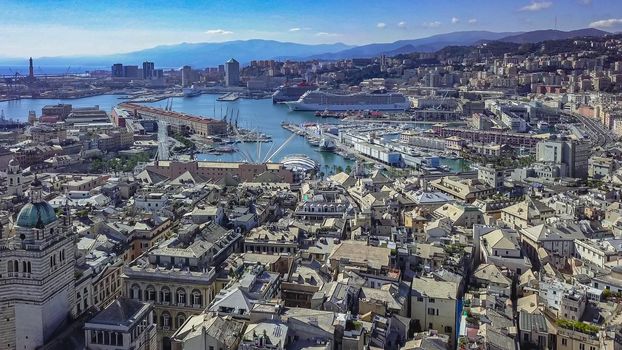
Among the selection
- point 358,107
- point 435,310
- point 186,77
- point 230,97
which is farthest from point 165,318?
point 186,77

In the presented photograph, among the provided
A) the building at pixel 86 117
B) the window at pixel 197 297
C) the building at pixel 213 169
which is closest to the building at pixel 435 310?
the window at pixel 197 297

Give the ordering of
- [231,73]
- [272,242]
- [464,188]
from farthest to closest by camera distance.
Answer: [231,73] → [464,188] → [272,242]

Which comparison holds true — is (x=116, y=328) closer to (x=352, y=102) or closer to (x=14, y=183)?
(x=14, y=183)

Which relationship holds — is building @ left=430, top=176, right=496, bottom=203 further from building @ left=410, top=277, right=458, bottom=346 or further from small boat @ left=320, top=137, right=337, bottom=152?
small boat @ left=320, top=137, right=337, bottom=152

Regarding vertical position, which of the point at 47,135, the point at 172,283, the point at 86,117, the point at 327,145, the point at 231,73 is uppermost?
the point at 231,73

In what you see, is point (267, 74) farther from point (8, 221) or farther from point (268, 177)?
point (8, 221)

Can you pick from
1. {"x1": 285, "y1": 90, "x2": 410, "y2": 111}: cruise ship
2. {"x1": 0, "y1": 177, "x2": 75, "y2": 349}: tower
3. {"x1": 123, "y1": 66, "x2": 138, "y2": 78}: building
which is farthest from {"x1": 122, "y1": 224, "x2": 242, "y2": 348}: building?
{"x1": 123, "y1": 66, "x2": 138, "y2": 78}: building
